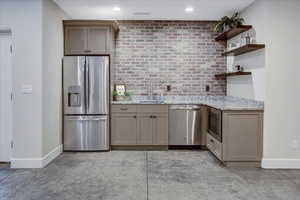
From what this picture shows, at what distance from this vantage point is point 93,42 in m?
4.88

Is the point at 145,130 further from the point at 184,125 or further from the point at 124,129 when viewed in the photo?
the point at 184,125

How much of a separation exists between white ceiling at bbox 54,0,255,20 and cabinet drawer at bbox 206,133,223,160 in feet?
7.36

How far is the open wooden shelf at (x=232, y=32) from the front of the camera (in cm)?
430

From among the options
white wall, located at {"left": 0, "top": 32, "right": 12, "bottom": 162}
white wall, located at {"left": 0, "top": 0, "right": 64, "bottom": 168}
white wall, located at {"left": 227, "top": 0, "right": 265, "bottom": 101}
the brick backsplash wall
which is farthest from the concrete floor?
the brick backsplash wall

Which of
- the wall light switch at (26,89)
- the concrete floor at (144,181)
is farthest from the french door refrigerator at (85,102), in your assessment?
the wall light switch at (26,89)

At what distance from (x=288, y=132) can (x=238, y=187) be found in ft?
4.49

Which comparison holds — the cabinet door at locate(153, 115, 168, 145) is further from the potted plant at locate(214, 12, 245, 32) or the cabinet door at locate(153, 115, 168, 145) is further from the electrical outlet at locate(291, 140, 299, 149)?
the electrical outlet at locate(291, 140, 299, 149)

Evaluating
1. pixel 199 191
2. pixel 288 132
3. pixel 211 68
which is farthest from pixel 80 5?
pixel 288 132

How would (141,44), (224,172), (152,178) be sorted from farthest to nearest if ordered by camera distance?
(141,44), (224,172), (152,178)

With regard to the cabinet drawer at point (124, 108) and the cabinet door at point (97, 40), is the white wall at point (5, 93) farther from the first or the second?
the cabinet drawer at point (124, 108)

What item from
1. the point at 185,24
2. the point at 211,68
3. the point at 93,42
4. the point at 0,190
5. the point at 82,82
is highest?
the point at 185,24

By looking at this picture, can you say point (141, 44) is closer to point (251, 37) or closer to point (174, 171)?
point (251, 37)

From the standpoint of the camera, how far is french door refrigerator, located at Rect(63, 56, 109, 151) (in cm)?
477

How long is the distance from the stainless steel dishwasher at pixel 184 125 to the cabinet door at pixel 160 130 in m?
0.10
